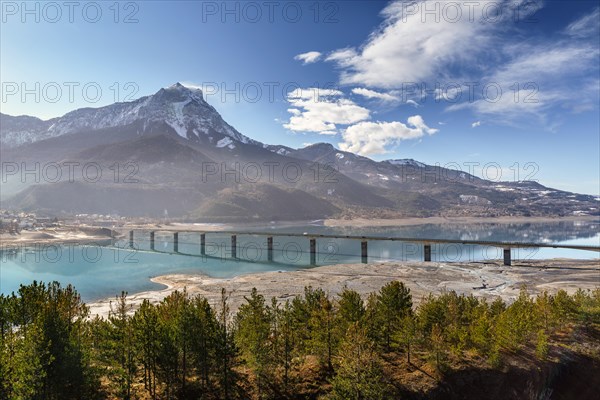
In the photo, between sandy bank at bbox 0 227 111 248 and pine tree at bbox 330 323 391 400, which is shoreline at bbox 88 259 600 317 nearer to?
pine tree at bbox 330 323 391 400

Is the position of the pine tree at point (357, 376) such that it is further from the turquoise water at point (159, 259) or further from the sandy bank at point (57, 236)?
the sandy bank at point (57, 236)

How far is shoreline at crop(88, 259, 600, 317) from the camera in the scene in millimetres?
61125

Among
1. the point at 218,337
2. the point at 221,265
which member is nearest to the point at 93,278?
the point at 221,265

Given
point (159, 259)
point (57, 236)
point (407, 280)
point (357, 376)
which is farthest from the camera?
point (57, 236)

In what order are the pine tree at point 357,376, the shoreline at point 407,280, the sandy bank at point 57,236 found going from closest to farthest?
the pine tree at point 357,376 → the shoreline at point 407,280 → the sandy bank at point 57,236

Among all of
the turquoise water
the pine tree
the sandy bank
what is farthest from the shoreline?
the sandy bank

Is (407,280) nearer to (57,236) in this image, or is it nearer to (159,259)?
(159,259)

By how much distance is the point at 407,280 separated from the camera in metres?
73.2

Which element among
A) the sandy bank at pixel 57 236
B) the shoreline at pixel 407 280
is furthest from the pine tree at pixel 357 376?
the sandy bank at pixel 57 236

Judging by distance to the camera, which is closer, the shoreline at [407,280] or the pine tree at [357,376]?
the pine tree at [357,376]

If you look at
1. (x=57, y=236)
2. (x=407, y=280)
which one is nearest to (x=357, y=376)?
(x=407, y=280)

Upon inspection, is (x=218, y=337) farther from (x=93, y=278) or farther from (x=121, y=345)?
(x=93, y=278)

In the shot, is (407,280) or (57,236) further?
(57,236)

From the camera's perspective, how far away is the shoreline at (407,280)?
61125 mm
